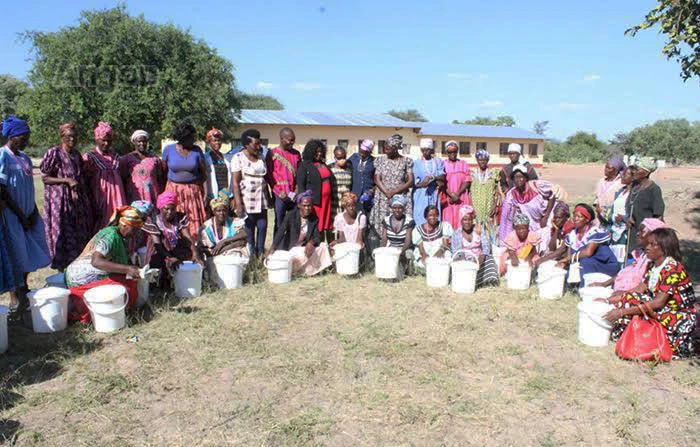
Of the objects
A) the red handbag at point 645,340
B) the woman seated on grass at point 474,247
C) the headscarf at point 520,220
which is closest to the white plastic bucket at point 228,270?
the woman seated on grass at point 474,247

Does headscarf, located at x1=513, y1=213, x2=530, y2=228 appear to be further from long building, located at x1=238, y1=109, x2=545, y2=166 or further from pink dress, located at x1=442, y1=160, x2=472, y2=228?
long building, located at x1=238, y1=109, x2=545, y2=166

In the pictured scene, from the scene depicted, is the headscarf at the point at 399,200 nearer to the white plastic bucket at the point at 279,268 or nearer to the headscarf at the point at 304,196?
the headscarf at the point at 304,196

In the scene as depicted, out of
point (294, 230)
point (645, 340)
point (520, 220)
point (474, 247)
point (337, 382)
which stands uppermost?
point (520, 220)

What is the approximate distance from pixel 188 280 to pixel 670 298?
419 cm

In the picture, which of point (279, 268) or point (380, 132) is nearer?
point (279, 268)

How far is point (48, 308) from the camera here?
4324 millimetres

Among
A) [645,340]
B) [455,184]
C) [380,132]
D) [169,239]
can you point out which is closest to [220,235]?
[169,239]

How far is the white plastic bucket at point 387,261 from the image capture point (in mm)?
5973

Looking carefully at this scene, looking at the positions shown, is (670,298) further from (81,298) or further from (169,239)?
(81,298)

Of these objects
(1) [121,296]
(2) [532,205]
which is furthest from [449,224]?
(1) [121,296]

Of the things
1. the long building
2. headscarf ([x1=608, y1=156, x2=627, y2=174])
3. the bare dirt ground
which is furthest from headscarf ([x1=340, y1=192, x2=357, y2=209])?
the long building

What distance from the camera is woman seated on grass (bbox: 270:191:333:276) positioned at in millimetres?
6316

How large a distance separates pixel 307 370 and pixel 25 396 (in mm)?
1780

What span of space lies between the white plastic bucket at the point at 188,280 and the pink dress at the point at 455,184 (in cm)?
318
